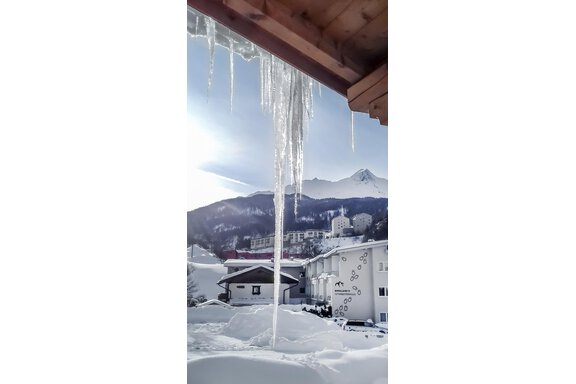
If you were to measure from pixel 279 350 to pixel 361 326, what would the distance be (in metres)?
0.26

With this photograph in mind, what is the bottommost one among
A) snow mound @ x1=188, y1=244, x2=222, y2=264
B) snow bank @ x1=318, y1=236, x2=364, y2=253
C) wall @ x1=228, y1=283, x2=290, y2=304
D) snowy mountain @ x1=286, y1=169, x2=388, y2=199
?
wall @ x1=228, y1=283, x2=290, y2=304

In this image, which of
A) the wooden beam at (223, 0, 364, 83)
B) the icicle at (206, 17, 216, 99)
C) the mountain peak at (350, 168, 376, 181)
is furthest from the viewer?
the mountain peak at (350, 168, 376, 181)

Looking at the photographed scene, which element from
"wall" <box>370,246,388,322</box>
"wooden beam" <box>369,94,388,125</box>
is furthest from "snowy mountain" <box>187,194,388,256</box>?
"wooden beam" <box>369,94,388,125</box>

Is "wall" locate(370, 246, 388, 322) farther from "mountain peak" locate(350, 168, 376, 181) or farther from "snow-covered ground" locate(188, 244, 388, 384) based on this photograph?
"mountain peak" locate(350, 168, 376, 181)

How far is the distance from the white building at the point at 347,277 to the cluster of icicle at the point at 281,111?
124 mm

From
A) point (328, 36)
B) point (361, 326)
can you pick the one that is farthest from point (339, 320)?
point (328, 36)

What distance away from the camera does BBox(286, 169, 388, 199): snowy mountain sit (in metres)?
1.41

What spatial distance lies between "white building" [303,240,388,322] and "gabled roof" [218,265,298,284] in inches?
2.7

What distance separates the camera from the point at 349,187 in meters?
1.42

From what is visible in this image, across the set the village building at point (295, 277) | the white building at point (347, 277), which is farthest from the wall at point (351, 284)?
the village building at point (295, 277)

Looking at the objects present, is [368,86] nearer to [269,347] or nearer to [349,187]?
[349,187]

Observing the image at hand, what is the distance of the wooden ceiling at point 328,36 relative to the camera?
1.18 meters
